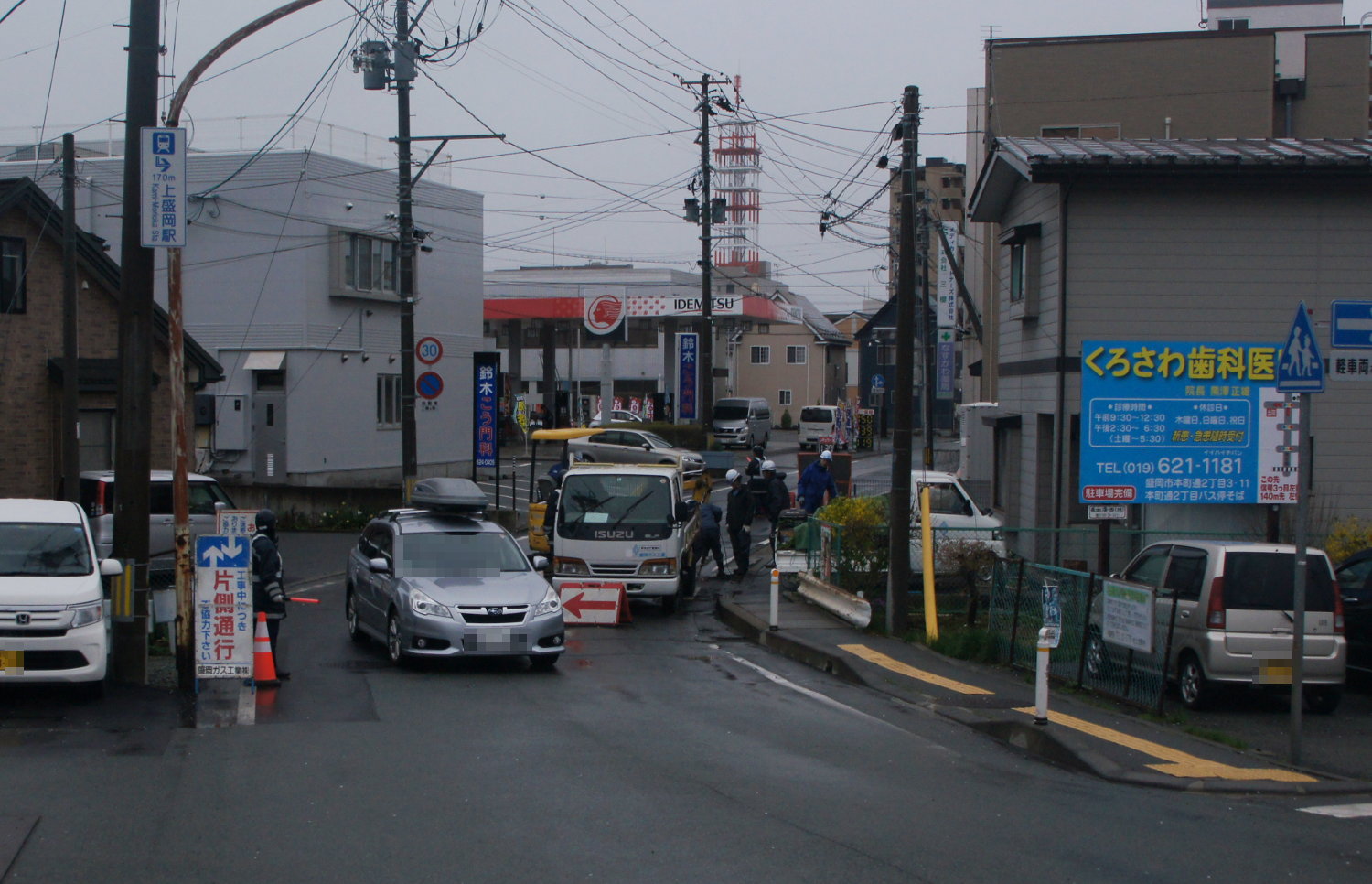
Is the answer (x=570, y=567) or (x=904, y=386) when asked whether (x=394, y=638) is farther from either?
(x=904, y=386)

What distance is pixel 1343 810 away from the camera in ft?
27.7

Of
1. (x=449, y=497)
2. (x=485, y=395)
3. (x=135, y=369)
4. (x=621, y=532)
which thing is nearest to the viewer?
(x=135, y=369)

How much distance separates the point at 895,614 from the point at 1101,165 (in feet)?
22.9

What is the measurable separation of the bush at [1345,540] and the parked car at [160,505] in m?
15.7

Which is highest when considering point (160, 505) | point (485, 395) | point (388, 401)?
point (485, 395)

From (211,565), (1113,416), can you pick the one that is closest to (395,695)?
(211,565)

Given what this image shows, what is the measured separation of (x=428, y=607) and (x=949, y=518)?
9699 millimetres

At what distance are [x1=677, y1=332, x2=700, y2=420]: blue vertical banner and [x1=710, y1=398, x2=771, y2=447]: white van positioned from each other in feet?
12.7

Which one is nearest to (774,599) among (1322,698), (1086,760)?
(1322,698)

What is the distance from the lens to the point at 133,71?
12.1 meters

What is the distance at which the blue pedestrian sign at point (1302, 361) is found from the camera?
9492 millimetres

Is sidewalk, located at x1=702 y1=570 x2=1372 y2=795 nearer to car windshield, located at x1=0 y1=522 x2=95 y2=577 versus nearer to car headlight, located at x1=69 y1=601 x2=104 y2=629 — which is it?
car headlight, located at x1=69 y1=601 x2=104 y2=629

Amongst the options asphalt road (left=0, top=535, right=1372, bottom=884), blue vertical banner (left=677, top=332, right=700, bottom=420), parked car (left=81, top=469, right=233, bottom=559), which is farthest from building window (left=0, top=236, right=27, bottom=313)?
blue vertical banner (left=677, top=332, right=700, bottom=420)

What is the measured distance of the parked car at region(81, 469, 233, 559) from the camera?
18.7 m
